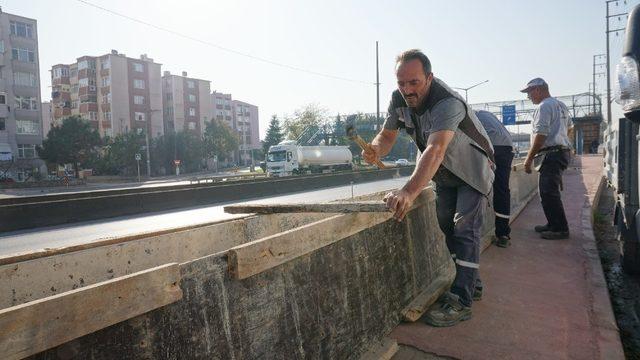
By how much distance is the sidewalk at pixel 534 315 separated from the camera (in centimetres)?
259

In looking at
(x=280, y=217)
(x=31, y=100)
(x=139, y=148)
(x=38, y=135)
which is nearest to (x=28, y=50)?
(x=31, y=100)

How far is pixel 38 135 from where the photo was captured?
50250 millimetres

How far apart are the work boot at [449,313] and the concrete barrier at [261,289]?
11 centimetres

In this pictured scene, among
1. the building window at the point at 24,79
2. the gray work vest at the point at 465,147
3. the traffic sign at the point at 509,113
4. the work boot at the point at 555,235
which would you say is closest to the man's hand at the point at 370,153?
the gray work vest at the point at 465,147

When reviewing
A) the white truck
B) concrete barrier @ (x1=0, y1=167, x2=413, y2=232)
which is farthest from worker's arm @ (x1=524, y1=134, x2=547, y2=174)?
the white truck

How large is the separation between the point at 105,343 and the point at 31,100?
5898cm

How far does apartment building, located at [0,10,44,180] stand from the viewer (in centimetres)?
4672

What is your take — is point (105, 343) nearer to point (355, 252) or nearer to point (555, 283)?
point (355, 252)

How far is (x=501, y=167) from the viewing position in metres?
5.03

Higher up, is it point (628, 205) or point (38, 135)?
point (38, 135)

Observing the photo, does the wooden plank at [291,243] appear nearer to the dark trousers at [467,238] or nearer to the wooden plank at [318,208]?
the wooden plank at [318,208]

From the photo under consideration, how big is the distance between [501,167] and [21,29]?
60315 millimetres

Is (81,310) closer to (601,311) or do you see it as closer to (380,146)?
(380,146)

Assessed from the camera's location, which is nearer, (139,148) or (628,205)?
(628,205)
